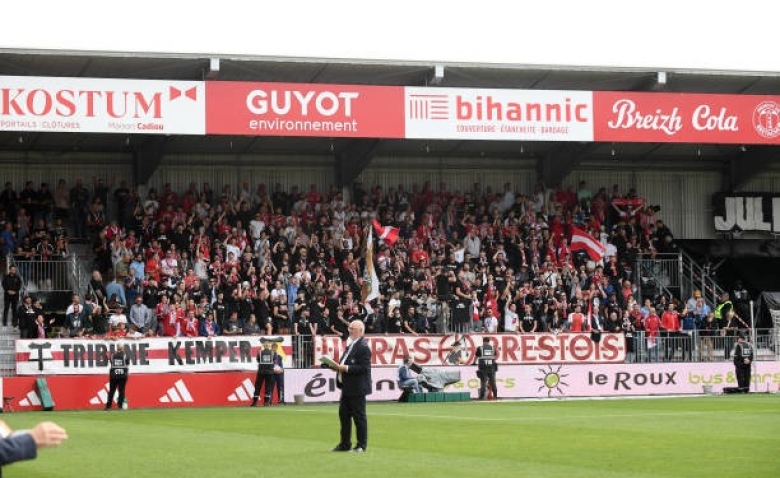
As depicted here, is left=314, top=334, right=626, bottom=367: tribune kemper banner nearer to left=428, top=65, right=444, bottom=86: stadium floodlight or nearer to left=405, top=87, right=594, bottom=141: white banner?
left=405, top=87, right=594, bottom=141: white banner

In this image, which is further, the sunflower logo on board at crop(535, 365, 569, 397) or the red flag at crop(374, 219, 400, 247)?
the red flag at crop(374, 219, 400, 247)

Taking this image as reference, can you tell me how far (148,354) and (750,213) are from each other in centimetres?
2551

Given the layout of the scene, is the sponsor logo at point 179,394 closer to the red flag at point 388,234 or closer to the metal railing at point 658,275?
the red flag at point 388,234

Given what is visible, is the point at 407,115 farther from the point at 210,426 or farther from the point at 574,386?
the point at 210,426

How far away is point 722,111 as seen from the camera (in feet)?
139

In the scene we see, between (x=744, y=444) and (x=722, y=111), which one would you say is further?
(x=722, y=111)

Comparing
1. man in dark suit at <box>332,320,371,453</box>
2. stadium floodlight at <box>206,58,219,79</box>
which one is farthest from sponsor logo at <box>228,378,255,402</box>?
man in dark suit at <box>332,320,371,453</box>

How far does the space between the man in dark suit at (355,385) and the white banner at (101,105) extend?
21.7 metres

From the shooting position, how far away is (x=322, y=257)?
4069 centimetres

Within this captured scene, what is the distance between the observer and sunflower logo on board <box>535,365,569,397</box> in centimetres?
3838

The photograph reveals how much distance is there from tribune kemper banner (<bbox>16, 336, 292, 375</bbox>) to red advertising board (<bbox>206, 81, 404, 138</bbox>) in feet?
21.6

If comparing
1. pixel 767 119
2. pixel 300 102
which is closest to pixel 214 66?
pixel 300 102

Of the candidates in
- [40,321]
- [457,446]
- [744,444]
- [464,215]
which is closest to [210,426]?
[457,446]

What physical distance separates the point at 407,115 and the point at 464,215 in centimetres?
587
